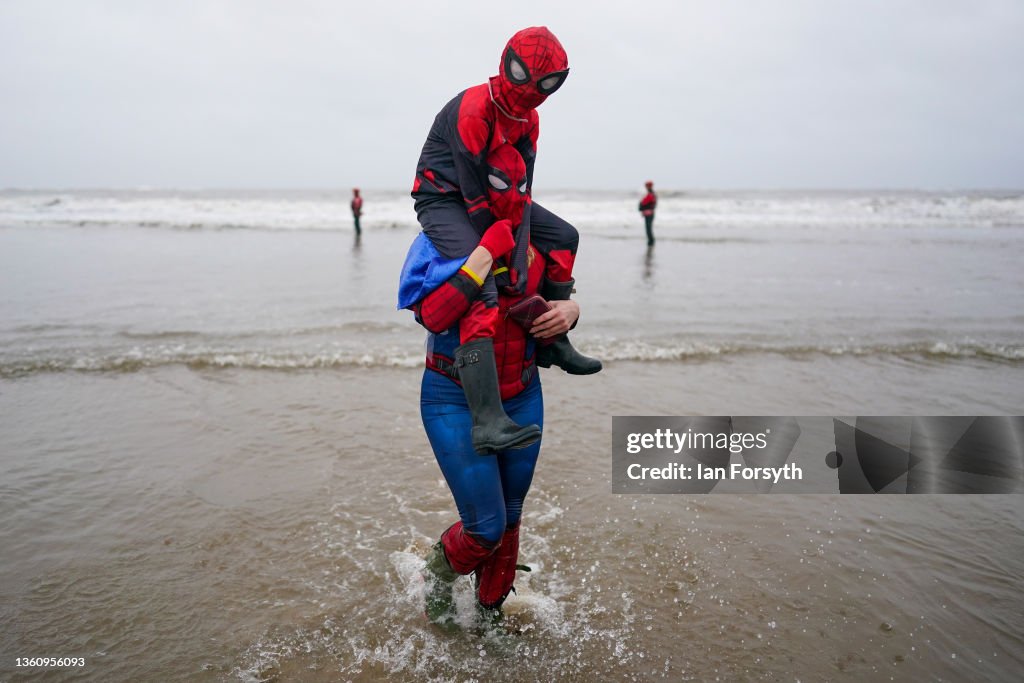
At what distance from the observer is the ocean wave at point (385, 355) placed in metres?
6.86

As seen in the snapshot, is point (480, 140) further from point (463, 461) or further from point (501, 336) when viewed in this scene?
point (463, 461)

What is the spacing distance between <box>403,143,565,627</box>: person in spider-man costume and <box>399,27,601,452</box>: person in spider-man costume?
3 cm

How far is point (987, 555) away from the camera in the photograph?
12.2 ft

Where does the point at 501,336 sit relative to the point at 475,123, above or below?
below

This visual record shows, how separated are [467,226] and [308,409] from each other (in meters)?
3.88

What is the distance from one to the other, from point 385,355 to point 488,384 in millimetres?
5221

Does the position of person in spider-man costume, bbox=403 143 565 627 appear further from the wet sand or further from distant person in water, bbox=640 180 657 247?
distant person in water, bbox=640 180 657 247

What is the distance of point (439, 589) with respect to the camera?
3.00 m


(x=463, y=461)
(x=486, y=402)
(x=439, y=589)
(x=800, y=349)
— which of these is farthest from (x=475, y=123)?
(x=800, y=349)

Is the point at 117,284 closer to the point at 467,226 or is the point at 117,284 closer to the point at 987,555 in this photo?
the point at 467,226

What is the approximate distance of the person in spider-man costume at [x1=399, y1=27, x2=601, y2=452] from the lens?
2.26 m

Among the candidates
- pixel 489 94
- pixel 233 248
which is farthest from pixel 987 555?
pixel 233 248

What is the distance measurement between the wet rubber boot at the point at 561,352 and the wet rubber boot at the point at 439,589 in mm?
925

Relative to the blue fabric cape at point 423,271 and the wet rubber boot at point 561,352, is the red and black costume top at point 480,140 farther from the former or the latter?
the wet rubber boot at point 561,352
